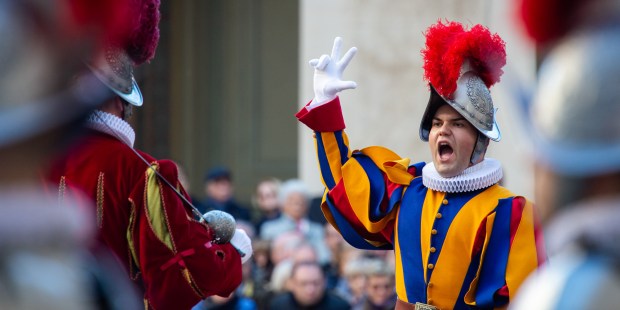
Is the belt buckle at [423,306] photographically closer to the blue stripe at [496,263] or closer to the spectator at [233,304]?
the blue stripe at [496,263]

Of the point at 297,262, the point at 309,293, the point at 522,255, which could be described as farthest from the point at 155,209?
the point at 297,262

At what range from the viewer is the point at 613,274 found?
5.92 ft

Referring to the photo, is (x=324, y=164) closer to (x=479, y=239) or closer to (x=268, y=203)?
(x=479, y=239)

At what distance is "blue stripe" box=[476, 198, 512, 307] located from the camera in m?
4.11

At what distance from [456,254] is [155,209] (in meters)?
1.10

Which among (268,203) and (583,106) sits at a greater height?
(583,106)

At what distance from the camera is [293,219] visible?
866 centimetres

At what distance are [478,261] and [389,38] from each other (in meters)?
5.64

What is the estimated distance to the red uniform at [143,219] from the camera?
3.98 metres

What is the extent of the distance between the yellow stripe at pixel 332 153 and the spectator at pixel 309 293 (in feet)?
6.81

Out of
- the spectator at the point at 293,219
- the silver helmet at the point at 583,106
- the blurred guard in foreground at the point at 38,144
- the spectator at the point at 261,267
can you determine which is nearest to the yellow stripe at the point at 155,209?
the blurred guard in foreground at the point at 38,144

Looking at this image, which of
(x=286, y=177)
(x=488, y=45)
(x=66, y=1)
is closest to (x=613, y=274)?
(x=66, y=1)

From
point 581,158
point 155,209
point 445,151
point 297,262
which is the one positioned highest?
point 581,158

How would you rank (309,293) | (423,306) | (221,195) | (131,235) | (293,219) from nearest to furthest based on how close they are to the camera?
1. (131,235)
2. (423,306)
3. (309,293)
4. (293,219)
5. (221,195)
